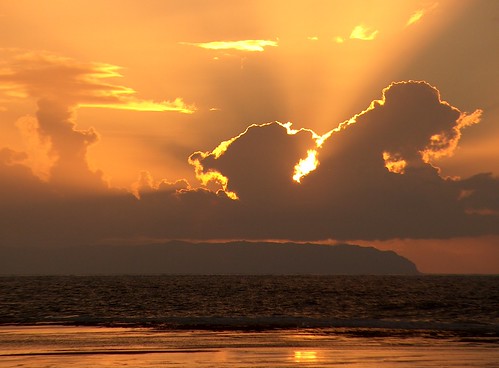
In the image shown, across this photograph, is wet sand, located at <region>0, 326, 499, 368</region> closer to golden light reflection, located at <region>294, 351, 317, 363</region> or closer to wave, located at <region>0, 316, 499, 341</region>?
golden light reflection, located at <region>294, 351, 317, 363</region>

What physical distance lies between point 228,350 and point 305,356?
4.72 meters

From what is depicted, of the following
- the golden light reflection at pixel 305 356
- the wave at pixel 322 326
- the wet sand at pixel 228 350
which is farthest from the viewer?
the wave at pixel 322 326

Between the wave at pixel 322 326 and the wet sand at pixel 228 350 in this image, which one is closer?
the wet sand at pixel 228 350

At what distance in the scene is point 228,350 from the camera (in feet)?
137

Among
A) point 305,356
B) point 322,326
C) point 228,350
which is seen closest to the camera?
point 305,356

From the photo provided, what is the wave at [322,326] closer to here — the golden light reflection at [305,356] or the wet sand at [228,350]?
the wet sand at [228,350]

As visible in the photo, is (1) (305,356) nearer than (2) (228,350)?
Yes

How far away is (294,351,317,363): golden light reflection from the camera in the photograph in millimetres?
37562

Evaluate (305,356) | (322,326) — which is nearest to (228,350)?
(305,356)

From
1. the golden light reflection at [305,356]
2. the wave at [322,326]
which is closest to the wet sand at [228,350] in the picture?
the golden light reflection at [305,356]

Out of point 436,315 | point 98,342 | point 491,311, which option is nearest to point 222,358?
point 98,342

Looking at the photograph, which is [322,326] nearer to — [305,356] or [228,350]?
[228,350]

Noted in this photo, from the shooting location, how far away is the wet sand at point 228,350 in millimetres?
36594

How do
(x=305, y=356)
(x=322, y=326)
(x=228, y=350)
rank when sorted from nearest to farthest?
1. (x=305, y=356)
2. (x=228, y=350)
3. (x=322, y=326)
